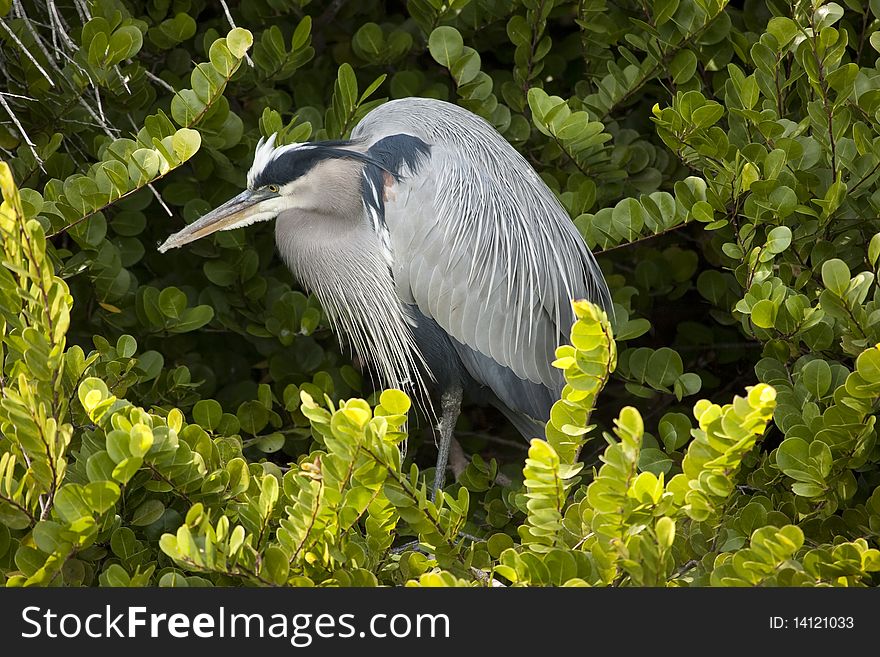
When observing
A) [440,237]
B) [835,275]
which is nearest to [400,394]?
[835,275]

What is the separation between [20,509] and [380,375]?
1339 millimetres

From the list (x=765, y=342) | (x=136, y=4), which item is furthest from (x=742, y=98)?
(x=136, y=4)

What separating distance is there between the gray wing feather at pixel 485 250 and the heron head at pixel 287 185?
0.40 ft

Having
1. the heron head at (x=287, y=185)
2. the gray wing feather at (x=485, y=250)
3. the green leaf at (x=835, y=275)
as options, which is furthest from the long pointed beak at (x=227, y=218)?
the green leaf at (x=835, y=275)

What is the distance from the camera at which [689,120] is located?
1969 millimetres

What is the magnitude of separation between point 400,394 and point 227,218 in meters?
1.03

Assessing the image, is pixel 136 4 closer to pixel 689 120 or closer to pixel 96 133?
pixel 96 133

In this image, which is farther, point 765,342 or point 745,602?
point 765,342

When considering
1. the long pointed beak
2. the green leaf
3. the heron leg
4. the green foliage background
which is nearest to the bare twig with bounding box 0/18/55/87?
the green foliage background

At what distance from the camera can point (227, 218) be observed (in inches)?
87.2

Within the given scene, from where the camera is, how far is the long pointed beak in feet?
7.12

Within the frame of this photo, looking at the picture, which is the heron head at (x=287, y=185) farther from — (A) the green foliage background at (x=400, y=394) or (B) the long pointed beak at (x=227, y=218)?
(A) the green foliage background at (x=400, y=394)

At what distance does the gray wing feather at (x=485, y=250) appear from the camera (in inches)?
90.2

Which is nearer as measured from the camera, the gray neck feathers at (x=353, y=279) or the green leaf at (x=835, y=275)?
the green leaf at (x=835, y=275)
